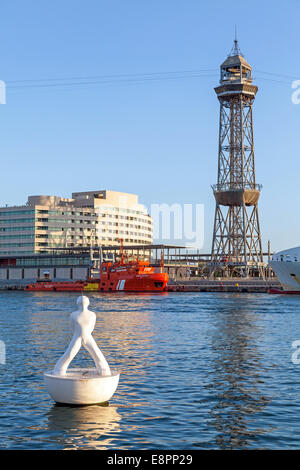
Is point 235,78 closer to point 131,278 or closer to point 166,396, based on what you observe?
point 131,278

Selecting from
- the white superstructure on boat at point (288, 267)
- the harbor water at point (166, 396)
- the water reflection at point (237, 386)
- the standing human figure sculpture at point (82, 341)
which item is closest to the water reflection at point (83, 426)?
the harbor water at point (166, 396)

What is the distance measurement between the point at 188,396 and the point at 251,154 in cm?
16100

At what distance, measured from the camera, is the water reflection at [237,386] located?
18844 mm

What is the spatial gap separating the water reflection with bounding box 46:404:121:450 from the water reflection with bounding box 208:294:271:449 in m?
3.36

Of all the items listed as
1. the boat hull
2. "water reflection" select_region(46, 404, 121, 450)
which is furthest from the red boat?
"water reflection" select_region(46, 404, 121, 450)

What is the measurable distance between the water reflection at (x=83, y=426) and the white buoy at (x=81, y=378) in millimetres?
359

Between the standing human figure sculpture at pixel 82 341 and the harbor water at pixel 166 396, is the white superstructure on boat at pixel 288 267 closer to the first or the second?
the harbor water at pixel 166 396

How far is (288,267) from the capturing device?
408 feet

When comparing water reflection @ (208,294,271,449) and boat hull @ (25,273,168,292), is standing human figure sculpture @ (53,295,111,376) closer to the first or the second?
water reflection @ (208,294,271,449)

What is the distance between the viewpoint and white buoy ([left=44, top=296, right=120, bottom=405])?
67.8ft

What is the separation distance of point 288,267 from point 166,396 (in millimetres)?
104359

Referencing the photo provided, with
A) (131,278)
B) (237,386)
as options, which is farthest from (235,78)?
(237,386)
